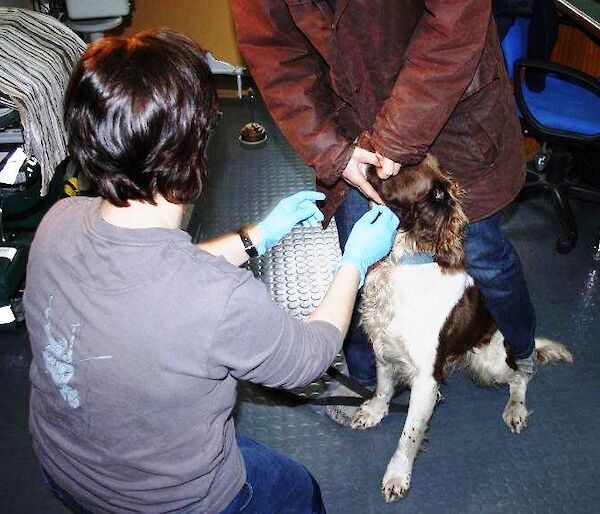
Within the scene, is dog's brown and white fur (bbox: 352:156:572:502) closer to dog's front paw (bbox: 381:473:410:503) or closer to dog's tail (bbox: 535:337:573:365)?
dog's front paw (bbox: 381:473:410:503)

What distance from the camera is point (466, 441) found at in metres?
2.34

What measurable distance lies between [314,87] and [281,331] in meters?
0.84

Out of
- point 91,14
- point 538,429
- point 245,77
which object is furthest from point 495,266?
point 245,77

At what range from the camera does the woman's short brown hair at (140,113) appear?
3.49ft

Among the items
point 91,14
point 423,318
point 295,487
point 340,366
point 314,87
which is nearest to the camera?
point 295,487

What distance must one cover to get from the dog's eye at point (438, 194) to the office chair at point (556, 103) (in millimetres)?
1395

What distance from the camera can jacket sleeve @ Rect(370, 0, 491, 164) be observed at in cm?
148

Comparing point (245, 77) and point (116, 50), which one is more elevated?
point (116, 50)

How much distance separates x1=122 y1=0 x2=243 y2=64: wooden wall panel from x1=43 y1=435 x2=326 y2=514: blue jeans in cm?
377

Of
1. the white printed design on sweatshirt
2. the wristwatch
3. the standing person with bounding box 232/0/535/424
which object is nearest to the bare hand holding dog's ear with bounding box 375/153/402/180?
the standing person with bounding box 232/0/535/424

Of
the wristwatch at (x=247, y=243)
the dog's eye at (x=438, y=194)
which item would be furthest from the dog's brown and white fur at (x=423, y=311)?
the wristwatch at (x=247, y=243)

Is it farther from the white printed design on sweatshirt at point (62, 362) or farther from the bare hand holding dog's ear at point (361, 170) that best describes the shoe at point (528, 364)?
the white printed design on sweatshirt at point (62, 362)

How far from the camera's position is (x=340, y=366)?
8.82 ft

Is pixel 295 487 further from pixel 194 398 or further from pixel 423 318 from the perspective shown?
pixel 423 318
